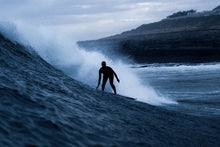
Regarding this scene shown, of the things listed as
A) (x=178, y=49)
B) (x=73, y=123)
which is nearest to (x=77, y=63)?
(x=73, y=123)

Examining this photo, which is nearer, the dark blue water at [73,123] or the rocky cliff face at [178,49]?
the dark blue water at [73,123]

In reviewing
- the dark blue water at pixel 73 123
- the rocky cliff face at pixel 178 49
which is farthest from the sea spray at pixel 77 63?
the rocky cliff face at pixel 178 49

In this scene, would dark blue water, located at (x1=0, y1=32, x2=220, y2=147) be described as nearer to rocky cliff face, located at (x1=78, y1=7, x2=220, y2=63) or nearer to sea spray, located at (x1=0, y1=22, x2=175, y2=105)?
sea spray, located at (x1=0, y1=22, x2=175, y2=105)

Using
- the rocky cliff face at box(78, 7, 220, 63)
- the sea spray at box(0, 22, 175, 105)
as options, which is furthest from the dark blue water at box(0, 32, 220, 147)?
the rocky cliff face at box(78, 7, 220, 63)

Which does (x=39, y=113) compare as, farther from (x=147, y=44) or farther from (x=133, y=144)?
(x=147, y=44)

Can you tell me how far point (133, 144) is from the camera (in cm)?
489

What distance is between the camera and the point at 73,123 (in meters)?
5.16

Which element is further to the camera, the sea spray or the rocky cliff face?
the rocky cliff face

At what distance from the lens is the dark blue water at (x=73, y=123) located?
4.33 m

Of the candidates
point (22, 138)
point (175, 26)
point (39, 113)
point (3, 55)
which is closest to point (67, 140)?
point (22, 138)

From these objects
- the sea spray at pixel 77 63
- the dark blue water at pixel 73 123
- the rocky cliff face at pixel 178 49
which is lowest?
the dark blue water at pixel 73 123

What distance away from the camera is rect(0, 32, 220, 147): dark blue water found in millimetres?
4332

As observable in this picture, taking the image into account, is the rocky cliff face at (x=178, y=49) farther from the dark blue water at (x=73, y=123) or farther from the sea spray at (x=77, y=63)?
the dark blue water at (x=73, y=123)

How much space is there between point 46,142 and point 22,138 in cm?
32
